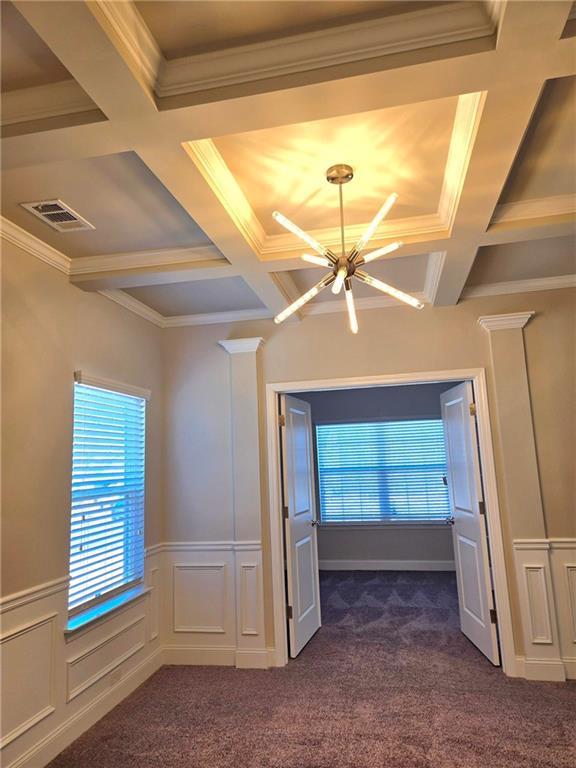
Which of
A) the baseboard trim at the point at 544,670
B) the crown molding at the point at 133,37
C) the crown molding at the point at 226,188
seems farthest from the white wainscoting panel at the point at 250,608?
the crown molding at the point at 133,37

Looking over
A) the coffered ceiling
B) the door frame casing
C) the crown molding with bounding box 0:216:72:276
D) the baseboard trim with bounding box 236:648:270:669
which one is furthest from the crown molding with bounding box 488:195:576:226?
the baseboard trim with bounding box 236:648:270:669

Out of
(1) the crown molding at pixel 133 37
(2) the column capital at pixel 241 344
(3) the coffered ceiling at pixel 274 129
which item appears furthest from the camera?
(2) the column capital at pixel 241 344

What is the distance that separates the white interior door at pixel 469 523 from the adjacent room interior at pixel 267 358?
0.03 m

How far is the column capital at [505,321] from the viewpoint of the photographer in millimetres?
3631

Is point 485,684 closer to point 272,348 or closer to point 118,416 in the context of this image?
point 272,348

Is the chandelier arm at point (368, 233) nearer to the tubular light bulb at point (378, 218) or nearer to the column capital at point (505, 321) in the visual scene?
the tubular light bulb at point (378, 218)

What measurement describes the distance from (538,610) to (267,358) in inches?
107

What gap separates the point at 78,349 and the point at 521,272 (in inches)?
123

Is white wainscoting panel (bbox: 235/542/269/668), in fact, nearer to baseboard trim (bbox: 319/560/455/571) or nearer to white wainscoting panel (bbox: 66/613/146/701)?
white wainscoting panel (bbox: 66/613/146/701)

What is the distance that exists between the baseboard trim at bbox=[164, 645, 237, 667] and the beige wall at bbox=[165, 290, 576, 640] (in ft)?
1.37

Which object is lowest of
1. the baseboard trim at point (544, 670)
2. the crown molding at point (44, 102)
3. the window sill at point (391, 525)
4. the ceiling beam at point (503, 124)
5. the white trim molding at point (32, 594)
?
the baseboard trim at point (544, 670)

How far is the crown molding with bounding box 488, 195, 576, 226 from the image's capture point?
2.52 m

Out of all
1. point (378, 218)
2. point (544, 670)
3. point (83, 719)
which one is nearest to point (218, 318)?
point (378, 218)

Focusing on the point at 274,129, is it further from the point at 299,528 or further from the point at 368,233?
the point at 299,528
